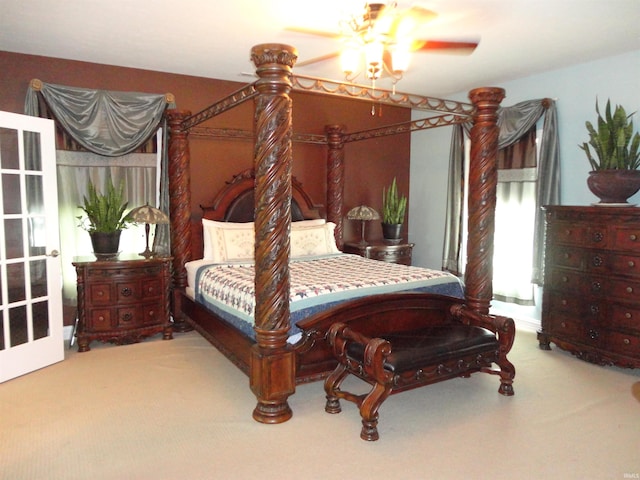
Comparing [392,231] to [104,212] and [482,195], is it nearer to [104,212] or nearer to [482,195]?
[482,195]

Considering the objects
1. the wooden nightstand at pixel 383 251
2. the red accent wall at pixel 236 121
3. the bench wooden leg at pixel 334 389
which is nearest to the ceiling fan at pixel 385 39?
the red accent wall at pixel 236 121

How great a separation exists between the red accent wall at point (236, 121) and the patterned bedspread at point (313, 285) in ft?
4.25

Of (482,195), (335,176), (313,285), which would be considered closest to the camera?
(313,285)

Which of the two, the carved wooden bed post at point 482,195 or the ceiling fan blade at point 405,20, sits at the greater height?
the ceiling fan blade at point 405,20

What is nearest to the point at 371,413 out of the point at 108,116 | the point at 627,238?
the point at 627,238

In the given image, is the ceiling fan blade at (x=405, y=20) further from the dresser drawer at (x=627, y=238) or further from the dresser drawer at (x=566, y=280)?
the dresser drawer at (x=566, y=280)

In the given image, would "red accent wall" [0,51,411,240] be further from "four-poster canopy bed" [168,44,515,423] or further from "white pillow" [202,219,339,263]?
"white pillow" [202,219,339,263]

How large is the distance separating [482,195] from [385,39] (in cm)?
133

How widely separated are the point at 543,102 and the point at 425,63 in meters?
1.31

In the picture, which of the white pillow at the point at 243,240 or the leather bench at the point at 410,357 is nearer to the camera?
the leather bench at the point at 410,357

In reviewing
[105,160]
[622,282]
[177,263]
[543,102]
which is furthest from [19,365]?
[543,102]

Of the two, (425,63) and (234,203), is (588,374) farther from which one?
(234,203)

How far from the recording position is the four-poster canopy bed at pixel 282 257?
109 inches

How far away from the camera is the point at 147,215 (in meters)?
4.38
